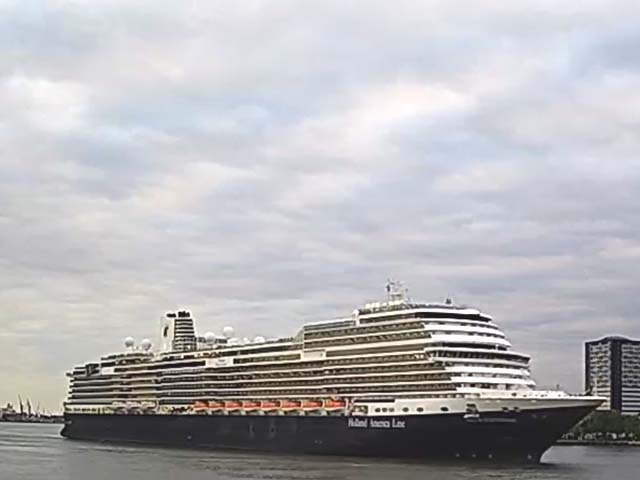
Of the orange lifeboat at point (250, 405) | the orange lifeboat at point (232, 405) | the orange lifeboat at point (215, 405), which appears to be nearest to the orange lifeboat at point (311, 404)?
the orange lifeboat at point (250, 405)

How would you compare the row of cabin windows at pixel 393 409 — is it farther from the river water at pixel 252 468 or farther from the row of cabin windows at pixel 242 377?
the river water at pixel 252 468

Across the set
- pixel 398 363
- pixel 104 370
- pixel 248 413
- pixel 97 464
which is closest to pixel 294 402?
pixel 248 413

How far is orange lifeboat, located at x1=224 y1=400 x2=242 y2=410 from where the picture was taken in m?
111

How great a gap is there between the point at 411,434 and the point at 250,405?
27.3 metres

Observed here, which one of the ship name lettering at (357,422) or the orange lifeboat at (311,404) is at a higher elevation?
the orange lifeboat at (311,404)

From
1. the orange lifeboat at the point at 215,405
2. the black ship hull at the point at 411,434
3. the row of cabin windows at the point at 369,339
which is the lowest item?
the black ship hull at the point at 411,434

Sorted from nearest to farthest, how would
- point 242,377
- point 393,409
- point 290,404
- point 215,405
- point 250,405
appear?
point 393,409
point 290,404
point 250,405
point 242,377
point 215,405

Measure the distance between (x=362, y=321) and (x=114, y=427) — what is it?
154ft

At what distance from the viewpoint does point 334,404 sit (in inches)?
3750

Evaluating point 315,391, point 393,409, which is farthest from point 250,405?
point 393,409

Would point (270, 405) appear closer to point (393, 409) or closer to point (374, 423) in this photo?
point (374, 423)

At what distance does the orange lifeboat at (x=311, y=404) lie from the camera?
9798 cm

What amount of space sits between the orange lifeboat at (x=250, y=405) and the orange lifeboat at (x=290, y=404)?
177 inches

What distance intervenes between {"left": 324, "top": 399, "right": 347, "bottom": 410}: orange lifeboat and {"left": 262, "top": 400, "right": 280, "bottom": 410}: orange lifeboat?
28.9 feet
